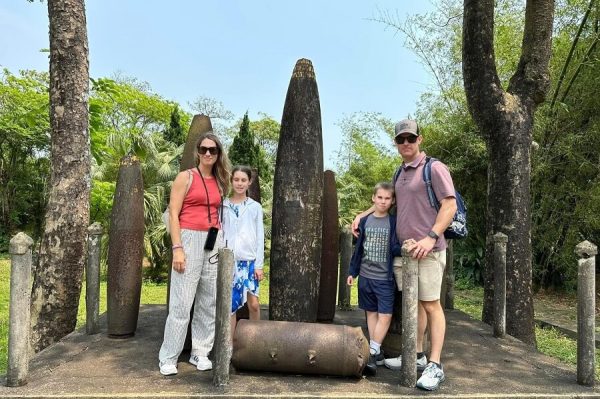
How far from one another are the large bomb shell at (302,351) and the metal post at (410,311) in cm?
35

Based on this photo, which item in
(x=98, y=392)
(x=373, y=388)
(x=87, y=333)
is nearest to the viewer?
(x=98, y=392)

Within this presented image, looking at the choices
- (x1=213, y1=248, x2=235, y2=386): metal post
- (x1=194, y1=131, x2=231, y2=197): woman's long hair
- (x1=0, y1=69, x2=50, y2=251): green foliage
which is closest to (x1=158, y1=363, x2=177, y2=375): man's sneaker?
(x1=213, y1=248, x2=235, y2=386): metal post

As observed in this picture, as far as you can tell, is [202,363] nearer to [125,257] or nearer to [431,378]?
[125,257]

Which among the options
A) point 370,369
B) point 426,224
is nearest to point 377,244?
point 426,224

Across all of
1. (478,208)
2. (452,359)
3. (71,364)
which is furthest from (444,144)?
(71,364)

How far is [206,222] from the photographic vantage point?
4.39m

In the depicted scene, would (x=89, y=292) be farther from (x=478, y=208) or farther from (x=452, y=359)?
(x=478, y=208)

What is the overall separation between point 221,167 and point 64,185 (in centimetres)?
235

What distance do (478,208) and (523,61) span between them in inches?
261

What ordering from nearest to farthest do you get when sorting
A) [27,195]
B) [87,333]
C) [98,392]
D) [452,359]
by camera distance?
[98,392]
[452,359]
[87,333]
[27,195]

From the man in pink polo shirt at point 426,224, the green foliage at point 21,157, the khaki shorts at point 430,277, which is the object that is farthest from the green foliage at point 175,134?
the khaki shorts at point 430,277

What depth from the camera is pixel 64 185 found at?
5.76 m

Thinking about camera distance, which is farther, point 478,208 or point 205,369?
point 478,208

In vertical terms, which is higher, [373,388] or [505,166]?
[505,166]
